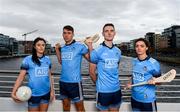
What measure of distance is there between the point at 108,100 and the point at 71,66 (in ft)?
2.71

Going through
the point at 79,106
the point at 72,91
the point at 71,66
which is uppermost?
the point at 71,66

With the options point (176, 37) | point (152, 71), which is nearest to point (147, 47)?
point (152, 71)

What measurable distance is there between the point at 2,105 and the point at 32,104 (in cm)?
139

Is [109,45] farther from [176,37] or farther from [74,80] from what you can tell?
[176,37]

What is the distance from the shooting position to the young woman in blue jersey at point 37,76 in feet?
15.9

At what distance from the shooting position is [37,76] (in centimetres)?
487

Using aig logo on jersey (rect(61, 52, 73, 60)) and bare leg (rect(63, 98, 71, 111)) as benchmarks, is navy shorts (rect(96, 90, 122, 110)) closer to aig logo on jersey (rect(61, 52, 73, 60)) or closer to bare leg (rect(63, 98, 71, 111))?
bare leg (rect(63, 98, 71, 111))

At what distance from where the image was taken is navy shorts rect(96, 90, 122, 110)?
4.78m

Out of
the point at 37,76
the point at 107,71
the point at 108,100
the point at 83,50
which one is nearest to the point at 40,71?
the point at 37,76

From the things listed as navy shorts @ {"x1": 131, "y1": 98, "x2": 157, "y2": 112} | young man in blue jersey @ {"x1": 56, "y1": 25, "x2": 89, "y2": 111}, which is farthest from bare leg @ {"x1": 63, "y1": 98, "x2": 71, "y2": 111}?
navy shorts @ {"x1": 131, "y1": 98, "x2": 157, "y2": 112}

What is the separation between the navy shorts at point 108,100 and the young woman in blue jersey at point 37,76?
864mm

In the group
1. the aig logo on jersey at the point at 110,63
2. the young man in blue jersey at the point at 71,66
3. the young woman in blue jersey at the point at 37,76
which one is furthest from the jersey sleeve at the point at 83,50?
the young woman in blue jersey at the point at 37,76

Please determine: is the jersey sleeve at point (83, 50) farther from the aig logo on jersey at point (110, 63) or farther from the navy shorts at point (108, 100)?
the navy shorts at point (108, 100)

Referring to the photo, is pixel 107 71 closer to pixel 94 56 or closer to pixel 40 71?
pixel 94 56
